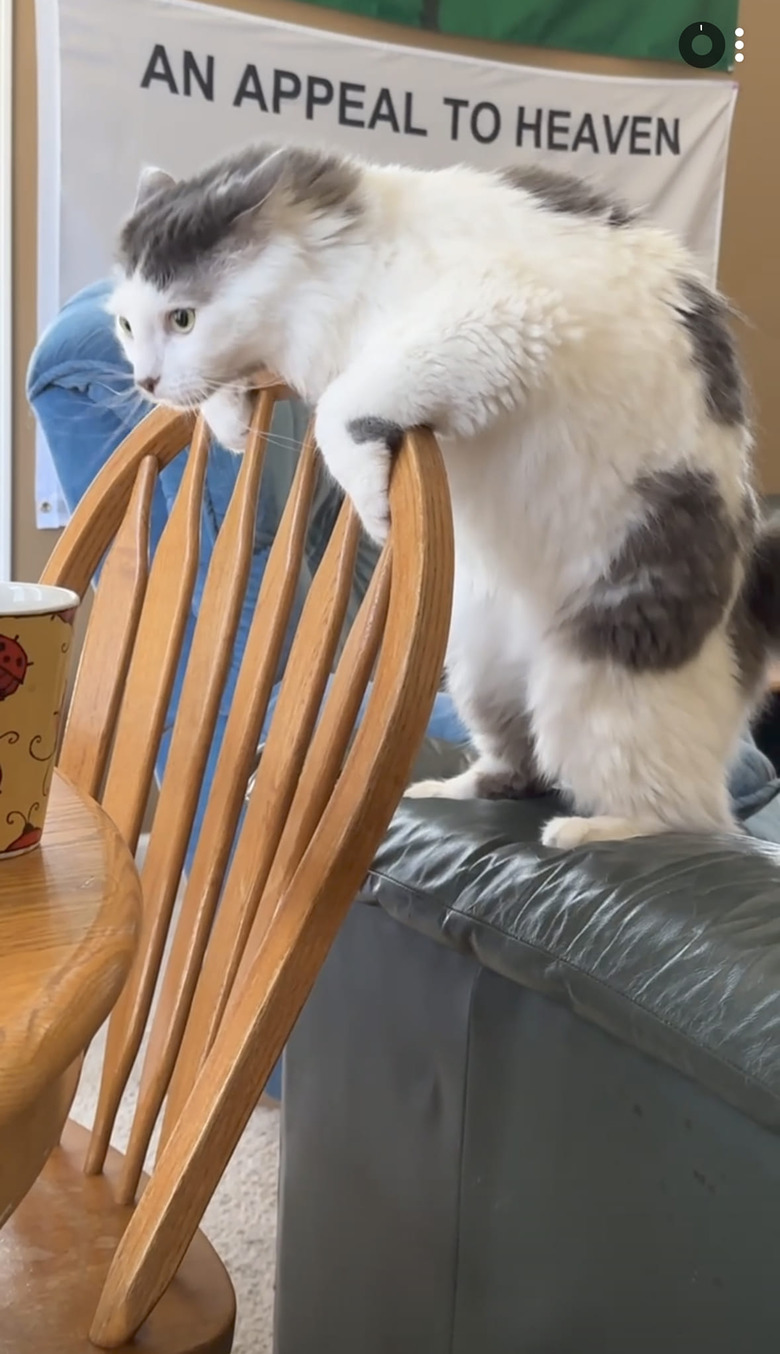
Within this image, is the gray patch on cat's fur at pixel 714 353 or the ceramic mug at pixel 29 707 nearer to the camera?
the ceramic mug at pixel 29 707

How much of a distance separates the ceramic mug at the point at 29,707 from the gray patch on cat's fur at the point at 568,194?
737 mm

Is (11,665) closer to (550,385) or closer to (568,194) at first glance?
(550,385)

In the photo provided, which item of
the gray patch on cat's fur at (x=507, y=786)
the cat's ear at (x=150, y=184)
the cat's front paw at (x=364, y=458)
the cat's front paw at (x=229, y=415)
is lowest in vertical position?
the gray patch on cat's fur at (x=507, y=786)

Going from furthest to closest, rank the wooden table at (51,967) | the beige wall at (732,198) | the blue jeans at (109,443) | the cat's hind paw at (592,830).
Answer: the beige wall at (732,198) → the blue jeans at (109,443) → the cat's hind paw at (592,830) → the wooden table at (51,967)

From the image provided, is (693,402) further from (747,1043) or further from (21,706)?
(21,706)

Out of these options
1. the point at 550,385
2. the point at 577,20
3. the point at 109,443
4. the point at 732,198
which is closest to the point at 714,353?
the point at 550,385

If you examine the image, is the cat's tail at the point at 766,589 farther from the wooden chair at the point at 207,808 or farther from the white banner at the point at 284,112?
the white banner at the point at 284,112

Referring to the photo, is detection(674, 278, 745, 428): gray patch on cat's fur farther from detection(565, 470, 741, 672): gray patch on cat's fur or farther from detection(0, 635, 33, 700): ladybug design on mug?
detection(0, 635, 33, 700): ladybug design on mug

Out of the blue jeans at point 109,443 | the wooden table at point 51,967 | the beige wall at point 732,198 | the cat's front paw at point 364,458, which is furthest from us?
the beige wall at point 732,198

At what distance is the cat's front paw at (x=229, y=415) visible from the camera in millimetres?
923

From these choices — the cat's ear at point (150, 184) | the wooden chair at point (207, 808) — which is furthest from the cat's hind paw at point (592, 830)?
the cat's ear at point (150, 184)

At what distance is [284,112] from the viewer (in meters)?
2.38

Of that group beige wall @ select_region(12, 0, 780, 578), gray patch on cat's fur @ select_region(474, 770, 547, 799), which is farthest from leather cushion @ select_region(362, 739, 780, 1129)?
beige wall @ select_region(12, 0, 780, 578)

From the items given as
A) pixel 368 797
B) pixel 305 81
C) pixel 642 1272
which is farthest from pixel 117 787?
pixel 305 81
